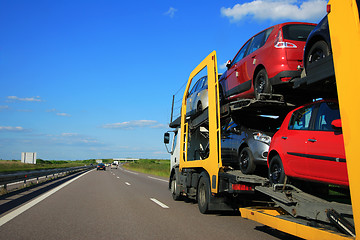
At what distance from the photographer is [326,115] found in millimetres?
4797

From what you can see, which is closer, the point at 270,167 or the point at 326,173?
the point at 326,173

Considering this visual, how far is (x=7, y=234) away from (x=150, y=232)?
2344mm

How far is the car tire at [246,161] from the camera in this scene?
22.3 ft

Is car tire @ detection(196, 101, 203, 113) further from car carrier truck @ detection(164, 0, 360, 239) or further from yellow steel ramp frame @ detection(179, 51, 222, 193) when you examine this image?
yellow steel ramp frame @ detection(179, 51, 222, 193)

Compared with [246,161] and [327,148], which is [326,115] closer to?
[327,148]

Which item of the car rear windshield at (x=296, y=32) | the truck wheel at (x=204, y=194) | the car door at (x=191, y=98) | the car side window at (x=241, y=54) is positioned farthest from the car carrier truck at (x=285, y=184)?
the car rear windshield at (x=296, y=32)

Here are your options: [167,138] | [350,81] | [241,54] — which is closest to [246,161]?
[241,54]

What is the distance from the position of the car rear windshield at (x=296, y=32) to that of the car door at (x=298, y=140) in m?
1.73

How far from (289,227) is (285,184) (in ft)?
2.90

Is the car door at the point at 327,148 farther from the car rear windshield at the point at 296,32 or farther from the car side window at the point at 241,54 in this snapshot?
the car side window at the point at 241,54

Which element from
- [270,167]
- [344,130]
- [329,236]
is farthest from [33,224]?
[344,130]

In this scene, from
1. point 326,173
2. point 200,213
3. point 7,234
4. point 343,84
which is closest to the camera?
point 343,84

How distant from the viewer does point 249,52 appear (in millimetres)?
7934

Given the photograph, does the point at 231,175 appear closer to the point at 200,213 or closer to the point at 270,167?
the point at 270,167
